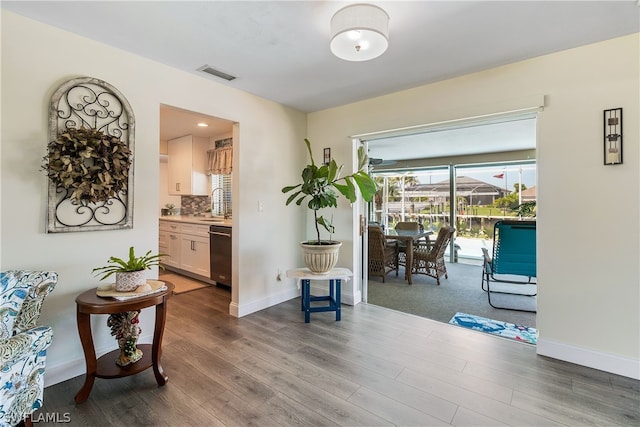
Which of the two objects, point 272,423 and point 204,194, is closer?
point 272,423

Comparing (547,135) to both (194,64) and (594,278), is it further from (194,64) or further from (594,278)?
(194,64)

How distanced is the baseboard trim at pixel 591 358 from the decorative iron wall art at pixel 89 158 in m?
3.51

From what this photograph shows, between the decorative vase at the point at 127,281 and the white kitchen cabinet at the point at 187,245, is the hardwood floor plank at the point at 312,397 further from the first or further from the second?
the white kitchen cabinet at the point at 187,245

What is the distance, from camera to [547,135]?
7.69 feet

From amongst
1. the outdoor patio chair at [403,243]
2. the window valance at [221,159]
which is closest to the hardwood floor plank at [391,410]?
the outdoor patio chair at [403,243]

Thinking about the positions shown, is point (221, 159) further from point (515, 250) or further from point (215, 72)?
point (515, 250)

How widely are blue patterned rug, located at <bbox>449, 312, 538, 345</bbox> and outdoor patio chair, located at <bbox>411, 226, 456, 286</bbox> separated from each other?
4.66 ft

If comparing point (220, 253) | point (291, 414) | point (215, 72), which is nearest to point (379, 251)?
point (220, 253)

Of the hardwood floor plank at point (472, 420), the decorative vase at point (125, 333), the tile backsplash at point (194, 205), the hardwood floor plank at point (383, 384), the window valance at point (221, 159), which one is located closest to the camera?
the hardwood floor plank at point (472, 420)

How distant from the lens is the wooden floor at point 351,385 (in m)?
1.66

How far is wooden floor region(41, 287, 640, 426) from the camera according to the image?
1.66m

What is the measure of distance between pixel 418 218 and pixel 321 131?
423 centimetres

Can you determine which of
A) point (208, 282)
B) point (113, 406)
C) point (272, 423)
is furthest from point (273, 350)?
point (208, 282)

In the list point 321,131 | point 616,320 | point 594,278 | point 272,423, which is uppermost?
point 321,131
